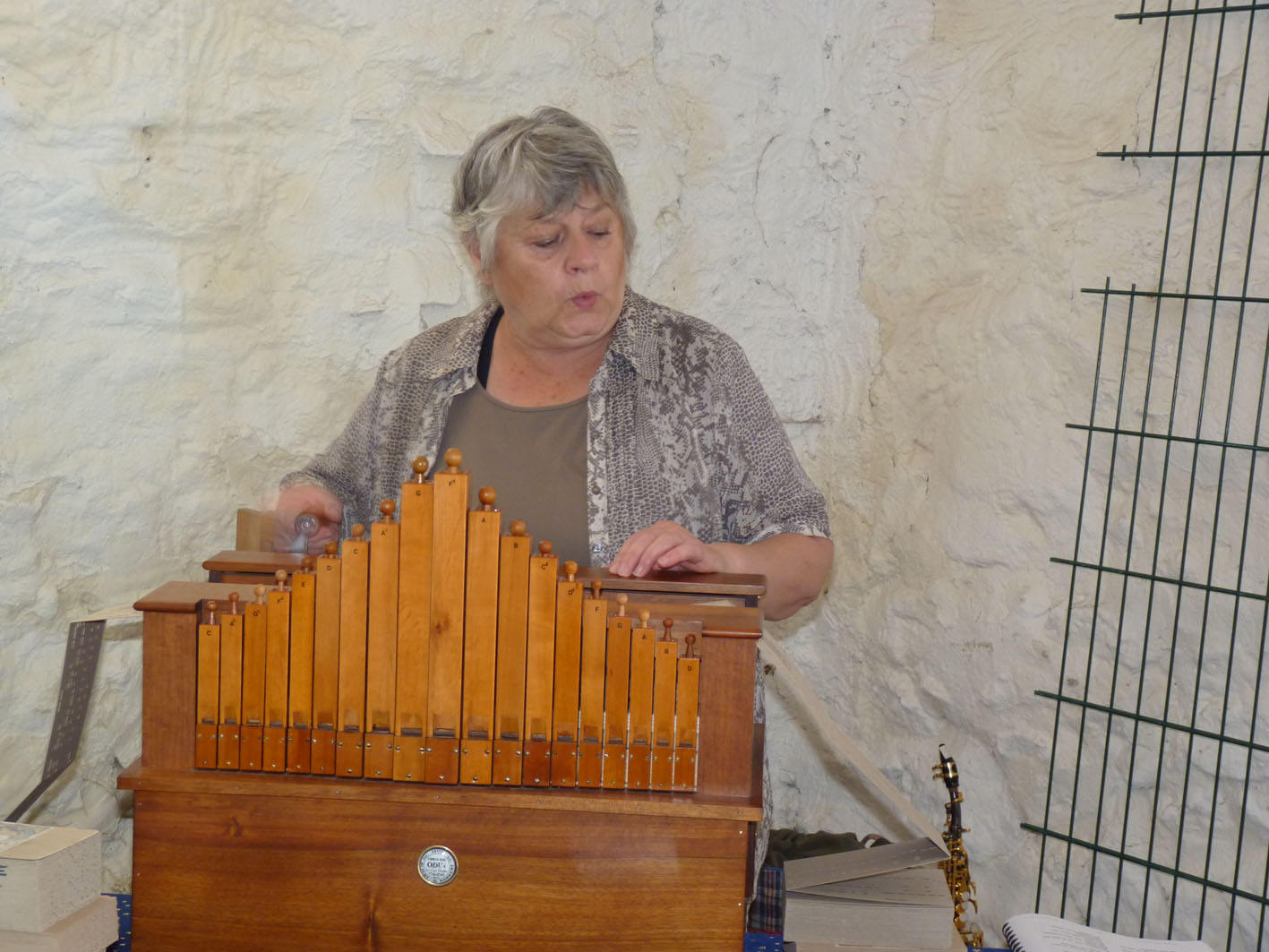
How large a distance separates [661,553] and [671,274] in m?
1.52

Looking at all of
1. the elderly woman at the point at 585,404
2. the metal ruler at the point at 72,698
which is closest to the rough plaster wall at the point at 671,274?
the elderly woman at the point at 585,404

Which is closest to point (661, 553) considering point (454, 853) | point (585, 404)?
point (454, 853)

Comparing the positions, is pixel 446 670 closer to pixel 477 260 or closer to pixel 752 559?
pixel 752 559

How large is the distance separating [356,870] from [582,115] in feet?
6.43

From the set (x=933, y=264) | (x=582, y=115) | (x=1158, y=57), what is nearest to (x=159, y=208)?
(x=582, y=115)

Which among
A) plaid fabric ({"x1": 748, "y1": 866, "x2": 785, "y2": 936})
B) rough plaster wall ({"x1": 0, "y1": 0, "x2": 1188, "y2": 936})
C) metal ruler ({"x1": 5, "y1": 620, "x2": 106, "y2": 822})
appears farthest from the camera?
rough plaster wall ({"x1": 0, "y1": 0, "x2": 1188, "y2": 936})

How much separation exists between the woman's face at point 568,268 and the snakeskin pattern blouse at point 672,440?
0.24 feet

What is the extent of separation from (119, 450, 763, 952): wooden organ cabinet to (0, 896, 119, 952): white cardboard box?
0.22 feet

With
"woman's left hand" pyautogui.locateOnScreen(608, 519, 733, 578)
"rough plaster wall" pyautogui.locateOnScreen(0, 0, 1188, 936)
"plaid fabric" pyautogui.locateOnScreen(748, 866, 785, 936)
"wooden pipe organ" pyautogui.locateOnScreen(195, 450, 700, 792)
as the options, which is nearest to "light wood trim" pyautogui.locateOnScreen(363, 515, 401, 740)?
"wooden pipe organ" pyautogui.locateOnScreen(195, 450, 700, 792)

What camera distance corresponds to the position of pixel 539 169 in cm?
197

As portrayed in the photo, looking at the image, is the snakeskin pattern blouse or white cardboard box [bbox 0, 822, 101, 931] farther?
the snakeskin pattern blouse

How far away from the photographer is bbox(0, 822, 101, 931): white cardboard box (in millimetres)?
1273

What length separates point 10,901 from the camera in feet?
4.19

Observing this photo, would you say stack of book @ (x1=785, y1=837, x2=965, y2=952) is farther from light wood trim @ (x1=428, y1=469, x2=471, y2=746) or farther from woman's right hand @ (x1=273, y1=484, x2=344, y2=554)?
woman's right hand @ (x1=273, y1=484, x2=344, y2=554)
